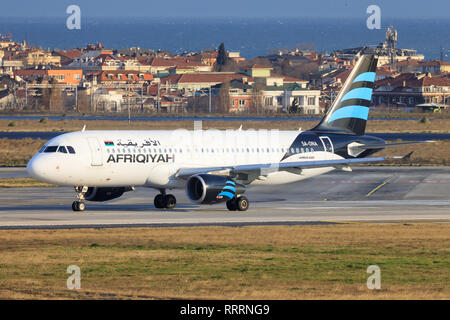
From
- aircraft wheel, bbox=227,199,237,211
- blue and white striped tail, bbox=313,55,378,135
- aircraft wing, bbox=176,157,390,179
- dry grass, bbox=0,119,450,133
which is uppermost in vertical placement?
blue and white striped tail, bbox=313,55,378,135

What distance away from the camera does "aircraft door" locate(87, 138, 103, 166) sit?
46028 mm

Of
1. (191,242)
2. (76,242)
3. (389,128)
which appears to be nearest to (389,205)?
(191,242)

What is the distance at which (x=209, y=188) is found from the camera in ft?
151

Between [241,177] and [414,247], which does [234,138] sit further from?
[414,247]

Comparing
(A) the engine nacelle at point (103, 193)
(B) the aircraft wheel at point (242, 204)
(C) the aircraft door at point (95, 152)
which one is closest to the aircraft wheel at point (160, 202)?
(A) the engine nacelle at point (103, 193)

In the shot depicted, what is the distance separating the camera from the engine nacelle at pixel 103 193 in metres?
48.8

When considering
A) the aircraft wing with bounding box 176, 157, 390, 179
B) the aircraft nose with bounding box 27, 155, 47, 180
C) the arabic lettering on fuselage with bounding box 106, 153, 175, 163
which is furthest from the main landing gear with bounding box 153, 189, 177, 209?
the aircraft nose with bounding box 27, 155, 47, 180

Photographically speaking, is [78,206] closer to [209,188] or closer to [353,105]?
[209,188]

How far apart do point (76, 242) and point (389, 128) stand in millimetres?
99556

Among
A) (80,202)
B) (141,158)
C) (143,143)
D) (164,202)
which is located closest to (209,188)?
(141,158)

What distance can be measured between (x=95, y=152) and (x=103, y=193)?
11.6 ft

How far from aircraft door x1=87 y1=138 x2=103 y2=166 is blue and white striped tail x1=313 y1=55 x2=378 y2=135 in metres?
15.1

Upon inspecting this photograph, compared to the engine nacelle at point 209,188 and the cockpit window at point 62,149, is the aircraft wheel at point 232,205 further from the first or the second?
the cockpit window at point 62,149

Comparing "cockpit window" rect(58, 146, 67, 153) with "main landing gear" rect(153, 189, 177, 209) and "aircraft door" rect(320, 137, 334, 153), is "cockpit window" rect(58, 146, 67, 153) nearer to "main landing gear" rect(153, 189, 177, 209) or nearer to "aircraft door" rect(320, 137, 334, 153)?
"main landing gear" rect(153, 189, 177, 209)
